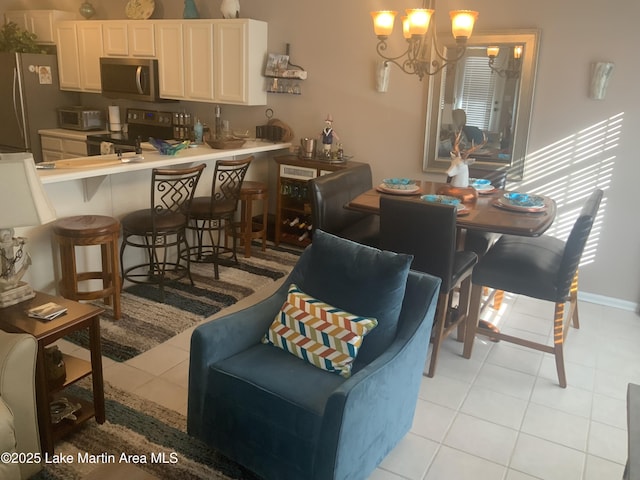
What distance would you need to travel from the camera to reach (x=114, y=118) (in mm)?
5902

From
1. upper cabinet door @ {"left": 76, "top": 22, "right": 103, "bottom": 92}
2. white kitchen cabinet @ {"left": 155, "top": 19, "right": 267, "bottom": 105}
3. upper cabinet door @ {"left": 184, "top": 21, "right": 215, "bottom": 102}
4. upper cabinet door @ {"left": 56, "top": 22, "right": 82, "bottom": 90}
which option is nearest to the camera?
white kitchen cabinet @ {"left": 155, "top": 19, "right": 267, "bottom": 105}

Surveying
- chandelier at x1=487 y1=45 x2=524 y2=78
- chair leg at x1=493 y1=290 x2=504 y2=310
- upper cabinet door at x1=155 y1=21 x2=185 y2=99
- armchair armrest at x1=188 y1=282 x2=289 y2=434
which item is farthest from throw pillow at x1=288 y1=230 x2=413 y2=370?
upper cabinet door at x1=155 y1=21 x2=185 y2=99

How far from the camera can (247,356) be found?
221 centimetres

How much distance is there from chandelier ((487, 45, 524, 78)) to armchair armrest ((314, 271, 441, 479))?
2.57 meters

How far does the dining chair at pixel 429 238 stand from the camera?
2832 mm

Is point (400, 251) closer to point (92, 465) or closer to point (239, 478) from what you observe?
point (239, 478)

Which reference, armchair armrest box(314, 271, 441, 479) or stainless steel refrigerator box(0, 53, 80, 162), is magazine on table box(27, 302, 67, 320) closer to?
armchair armrest box(314, 271, 441, 479)

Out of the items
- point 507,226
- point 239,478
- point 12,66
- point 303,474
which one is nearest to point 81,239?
→ point 239,478

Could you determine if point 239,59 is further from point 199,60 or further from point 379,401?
point 379,401

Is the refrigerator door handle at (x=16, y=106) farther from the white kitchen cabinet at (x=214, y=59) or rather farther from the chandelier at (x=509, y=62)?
the chandelier at (x=509, y=62)

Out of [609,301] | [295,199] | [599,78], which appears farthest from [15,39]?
[609,301]

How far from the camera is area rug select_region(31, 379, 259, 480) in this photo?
2.18m

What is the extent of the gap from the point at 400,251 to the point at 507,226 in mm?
600

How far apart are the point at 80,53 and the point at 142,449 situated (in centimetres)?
499
